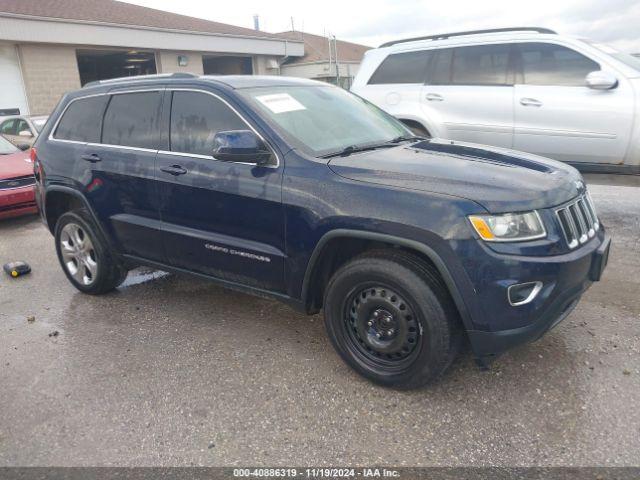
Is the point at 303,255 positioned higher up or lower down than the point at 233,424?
higher up

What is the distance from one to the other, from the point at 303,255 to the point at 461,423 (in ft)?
4.06

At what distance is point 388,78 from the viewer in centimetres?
697

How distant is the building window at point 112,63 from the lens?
2195 cm

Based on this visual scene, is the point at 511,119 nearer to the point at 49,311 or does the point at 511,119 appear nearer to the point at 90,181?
the point at 90,181

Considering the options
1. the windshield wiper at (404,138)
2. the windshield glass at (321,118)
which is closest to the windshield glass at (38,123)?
the windshield glass at (321,118)

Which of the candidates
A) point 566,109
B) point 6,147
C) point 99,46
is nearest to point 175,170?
point 566,109

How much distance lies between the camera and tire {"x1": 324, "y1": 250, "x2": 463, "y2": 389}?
2.72 meters

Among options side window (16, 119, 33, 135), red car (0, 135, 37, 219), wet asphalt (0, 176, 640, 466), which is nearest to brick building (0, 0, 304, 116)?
side window (16, 119, 33, 135)

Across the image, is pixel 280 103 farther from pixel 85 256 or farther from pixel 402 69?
pixel 402 69

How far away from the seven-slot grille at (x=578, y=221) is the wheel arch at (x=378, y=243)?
645 mm

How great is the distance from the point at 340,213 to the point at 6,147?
743 cm

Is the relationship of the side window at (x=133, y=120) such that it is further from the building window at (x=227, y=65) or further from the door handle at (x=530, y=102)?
the building window at (x=227, y=65)

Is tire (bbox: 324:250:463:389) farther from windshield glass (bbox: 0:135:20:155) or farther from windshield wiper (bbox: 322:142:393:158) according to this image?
windshield glass (bbox: 0:135:20:155)

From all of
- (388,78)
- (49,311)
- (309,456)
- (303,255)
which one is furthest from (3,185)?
→ (309,456)
